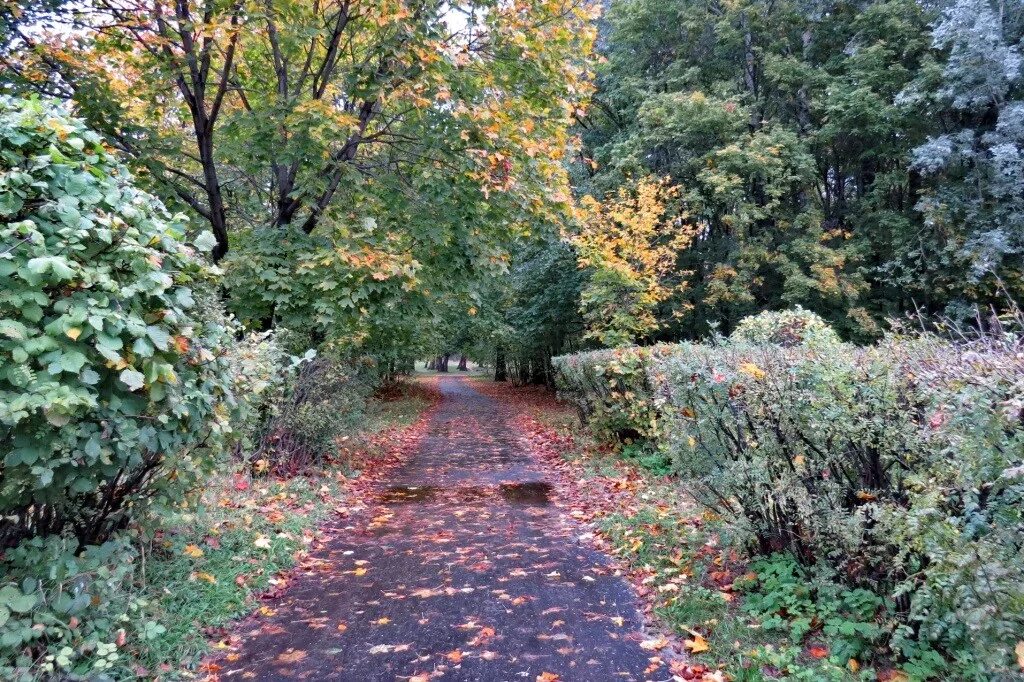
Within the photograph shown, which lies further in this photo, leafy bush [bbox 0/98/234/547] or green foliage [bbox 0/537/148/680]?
green foliage [bbox 0/537/148/680]

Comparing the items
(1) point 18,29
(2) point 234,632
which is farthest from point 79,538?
(1) point 18,29

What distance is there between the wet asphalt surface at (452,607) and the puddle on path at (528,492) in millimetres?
235

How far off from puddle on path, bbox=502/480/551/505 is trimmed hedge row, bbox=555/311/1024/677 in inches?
127

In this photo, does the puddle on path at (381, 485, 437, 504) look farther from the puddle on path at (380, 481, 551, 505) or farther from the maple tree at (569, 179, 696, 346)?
the maple tree at (569, 179, 696, 346)

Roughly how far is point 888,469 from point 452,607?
3.00 metres

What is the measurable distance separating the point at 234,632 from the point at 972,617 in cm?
411

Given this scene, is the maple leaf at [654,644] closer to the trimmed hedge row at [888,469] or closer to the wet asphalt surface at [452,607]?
the wet asphalt surface at [452,607]

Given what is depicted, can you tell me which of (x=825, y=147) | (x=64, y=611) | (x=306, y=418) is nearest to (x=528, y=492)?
(x=306, y=418)

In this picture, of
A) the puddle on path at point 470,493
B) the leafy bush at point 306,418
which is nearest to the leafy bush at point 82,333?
the leafy bush at point 306,418

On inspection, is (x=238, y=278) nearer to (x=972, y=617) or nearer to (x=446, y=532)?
(x=446, y=532)

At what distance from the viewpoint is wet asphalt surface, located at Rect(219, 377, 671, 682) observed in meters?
3.78

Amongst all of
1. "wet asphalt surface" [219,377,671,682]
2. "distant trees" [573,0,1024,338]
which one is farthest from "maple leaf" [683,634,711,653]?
"distant trees" [573,0,1024,338]

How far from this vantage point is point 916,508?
3002mm

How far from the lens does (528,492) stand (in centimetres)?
898
